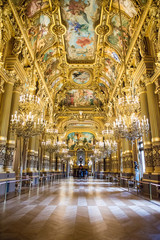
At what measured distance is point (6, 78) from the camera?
8.49m

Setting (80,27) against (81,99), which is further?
(81,99)

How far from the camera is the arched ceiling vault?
9859mm

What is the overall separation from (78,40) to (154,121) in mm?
9764

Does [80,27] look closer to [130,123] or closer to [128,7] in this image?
[128,7]

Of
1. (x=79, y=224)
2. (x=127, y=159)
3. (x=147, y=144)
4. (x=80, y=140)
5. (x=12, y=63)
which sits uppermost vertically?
(x=12, y=63)

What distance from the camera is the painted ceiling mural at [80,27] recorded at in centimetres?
1067

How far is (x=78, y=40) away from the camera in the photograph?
13.6 meters

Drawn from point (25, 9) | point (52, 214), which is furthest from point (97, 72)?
point (52, 214)

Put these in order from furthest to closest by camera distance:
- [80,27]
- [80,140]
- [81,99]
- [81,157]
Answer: [81,157] → [80,140] → [81,99] → [80,27]

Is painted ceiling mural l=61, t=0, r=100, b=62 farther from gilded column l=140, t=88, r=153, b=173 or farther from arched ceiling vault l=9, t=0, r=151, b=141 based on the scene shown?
gilded column l=140, t=88, r=153, b=173

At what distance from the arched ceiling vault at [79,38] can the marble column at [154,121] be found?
125 inches

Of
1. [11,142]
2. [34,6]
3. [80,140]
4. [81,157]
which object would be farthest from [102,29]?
[81,157]

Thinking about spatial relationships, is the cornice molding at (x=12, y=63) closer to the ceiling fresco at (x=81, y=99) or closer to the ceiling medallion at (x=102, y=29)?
the ceiling medallion at (x=102, y=29)

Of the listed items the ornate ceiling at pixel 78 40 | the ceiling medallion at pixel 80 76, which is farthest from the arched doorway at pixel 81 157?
the ceiling medallion at pixel 80 76
